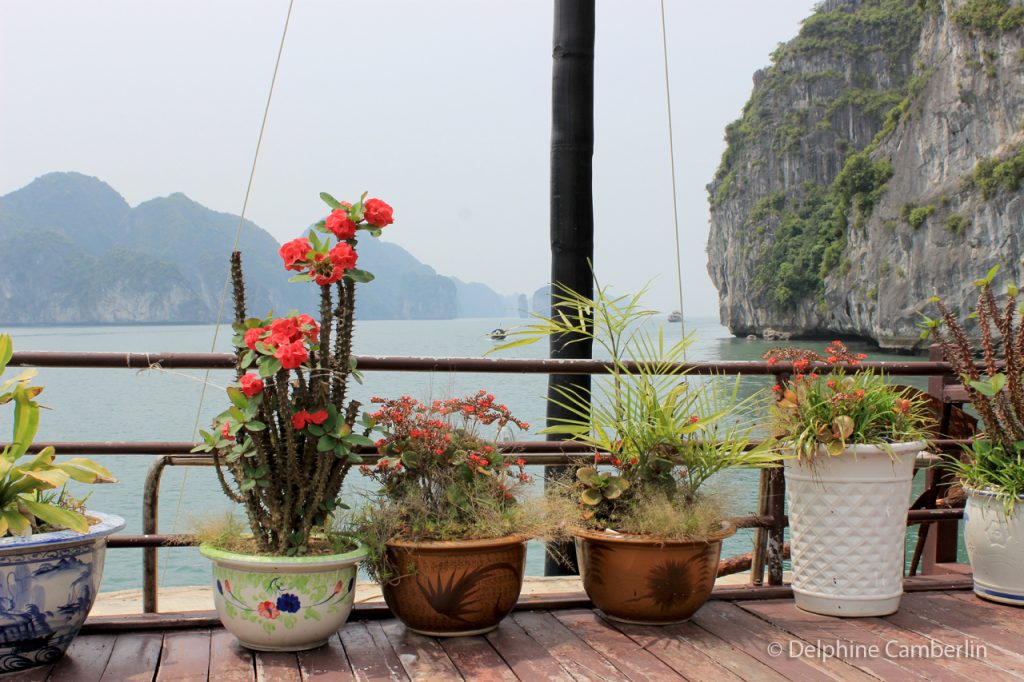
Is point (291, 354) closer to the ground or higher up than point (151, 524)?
higher up

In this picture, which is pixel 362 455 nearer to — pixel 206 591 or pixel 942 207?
pixel 206 591

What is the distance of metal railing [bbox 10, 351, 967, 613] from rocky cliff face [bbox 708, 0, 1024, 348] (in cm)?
3253

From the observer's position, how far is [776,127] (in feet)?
311

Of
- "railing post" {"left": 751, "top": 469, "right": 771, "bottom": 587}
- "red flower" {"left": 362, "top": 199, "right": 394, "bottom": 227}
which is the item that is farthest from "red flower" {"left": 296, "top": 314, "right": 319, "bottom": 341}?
"railing post" {"left": 751, "top": 469, "right": 771, "bottom": 587}

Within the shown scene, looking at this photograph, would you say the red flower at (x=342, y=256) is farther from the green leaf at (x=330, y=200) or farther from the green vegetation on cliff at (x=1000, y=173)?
the green vegetation on cliff at (x=1000, y=173)

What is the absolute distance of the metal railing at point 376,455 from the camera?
3.04m

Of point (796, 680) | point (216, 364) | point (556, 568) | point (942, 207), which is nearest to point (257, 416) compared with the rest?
point (216, 364)

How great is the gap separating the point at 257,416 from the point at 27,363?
0.75 metres

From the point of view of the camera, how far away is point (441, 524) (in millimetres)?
2947

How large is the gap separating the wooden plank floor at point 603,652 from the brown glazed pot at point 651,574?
0.21 ft

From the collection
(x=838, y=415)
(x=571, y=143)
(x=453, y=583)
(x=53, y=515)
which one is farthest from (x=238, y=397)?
(x=571, y=143)

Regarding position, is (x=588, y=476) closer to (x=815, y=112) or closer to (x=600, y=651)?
(x=600, y=651)

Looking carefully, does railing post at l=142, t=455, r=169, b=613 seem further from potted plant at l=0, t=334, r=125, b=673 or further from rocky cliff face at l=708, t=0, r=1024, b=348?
rocky cliff face at l=708, t=0, r=1024, b=348

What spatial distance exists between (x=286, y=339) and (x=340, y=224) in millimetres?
365
